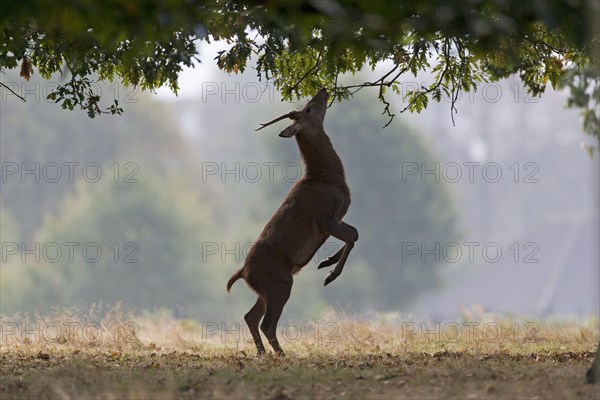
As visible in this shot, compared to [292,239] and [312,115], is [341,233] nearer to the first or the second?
[292,239]

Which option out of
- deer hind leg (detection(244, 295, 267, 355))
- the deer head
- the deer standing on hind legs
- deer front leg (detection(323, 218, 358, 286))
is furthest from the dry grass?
the deer head

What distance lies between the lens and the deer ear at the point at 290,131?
12017 millimetres

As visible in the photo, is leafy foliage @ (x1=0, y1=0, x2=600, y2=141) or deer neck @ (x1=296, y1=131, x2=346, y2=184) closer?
leafy foliage @ (x1=0, y1=0, x2=600, y2=141)

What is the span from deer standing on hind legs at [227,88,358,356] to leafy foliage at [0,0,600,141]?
1.16m

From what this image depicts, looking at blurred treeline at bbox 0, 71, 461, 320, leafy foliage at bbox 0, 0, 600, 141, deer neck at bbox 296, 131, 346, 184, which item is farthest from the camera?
blurred treeline at bbox 0, 71, 461, 320

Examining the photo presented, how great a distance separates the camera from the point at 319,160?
12.5 metres

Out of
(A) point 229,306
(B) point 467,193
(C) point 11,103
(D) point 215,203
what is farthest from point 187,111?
(A) point 229,306

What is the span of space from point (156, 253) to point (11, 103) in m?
21.2

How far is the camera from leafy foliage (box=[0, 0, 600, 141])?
8047mm

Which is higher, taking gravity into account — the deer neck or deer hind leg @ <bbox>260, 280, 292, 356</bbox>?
the deer neck

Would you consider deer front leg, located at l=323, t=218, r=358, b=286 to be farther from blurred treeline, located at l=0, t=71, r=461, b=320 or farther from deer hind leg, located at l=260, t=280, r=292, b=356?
blurred treeline, located at l=0, t=71, r=461, b=320

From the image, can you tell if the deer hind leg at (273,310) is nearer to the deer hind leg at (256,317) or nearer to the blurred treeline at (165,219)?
the deer hind leg at (256,317)

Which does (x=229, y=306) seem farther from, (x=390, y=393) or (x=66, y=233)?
(x=390, y=393)

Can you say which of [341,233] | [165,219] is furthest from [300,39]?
[165,219]
